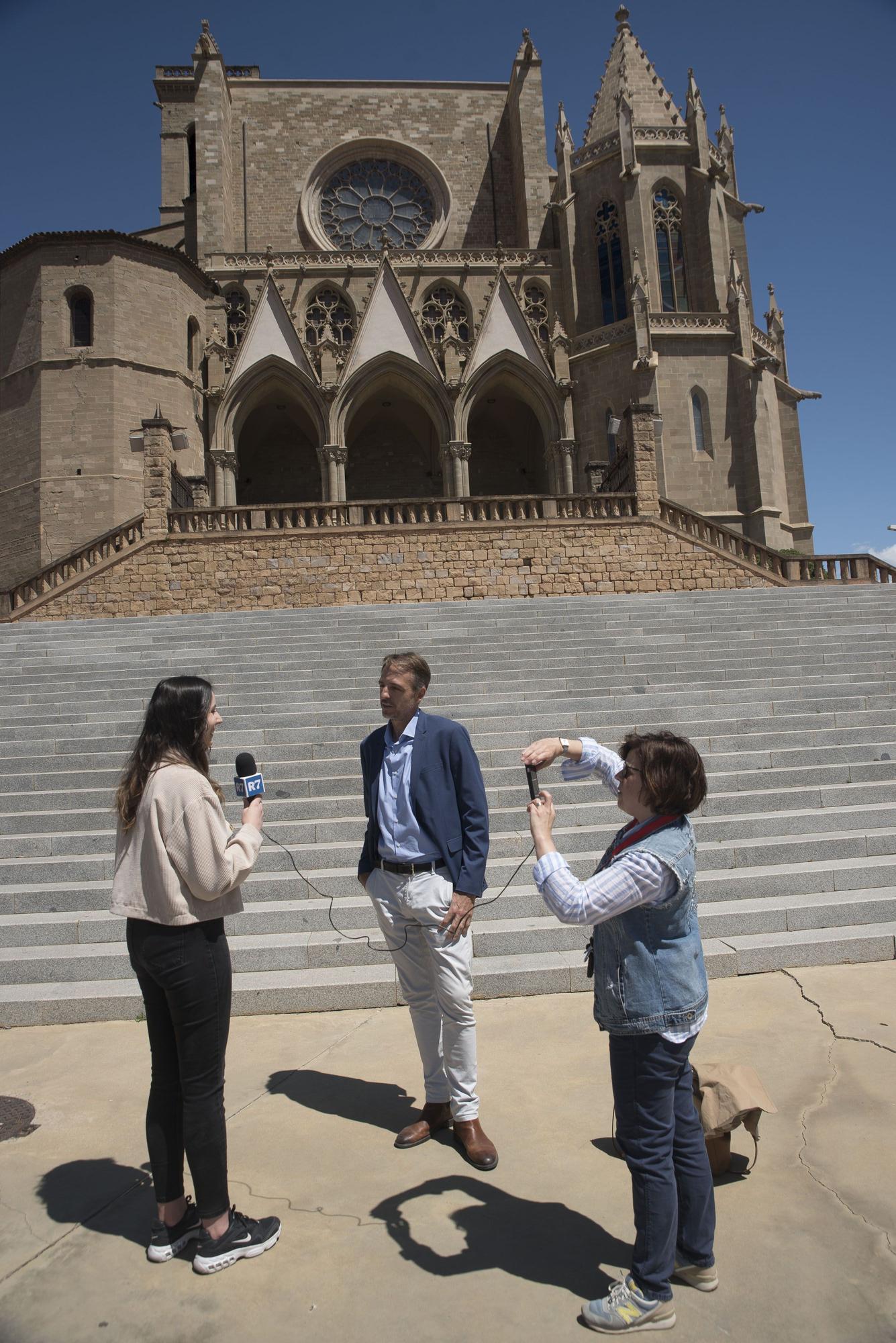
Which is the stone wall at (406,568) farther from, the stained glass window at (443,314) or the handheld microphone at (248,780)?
the handheld microphone at (248,780)

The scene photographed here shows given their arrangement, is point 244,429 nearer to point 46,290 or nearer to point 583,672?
point 46,290

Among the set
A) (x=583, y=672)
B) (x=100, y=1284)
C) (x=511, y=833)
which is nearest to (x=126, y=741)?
(x=511, y=833)

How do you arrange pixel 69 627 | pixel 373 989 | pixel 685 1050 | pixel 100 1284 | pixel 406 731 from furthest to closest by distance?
pixel 69 627
pixel 373 989
pixel 406 731
pixel 100 1284
pixel 685 1050

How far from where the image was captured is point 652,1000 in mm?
2158

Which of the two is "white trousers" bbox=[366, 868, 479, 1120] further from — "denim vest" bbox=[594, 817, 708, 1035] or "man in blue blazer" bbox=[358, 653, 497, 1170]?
"denim vest" bbox=[594, 817, 708, 1035]

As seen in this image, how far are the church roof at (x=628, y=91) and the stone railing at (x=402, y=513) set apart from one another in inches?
671

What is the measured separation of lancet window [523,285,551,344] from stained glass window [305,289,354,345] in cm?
554

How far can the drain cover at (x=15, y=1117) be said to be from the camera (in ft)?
10.6

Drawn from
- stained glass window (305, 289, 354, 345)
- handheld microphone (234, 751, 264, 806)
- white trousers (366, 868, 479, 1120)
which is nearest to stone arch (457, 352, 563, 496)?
stained glass window (305, 289, 354, 345)

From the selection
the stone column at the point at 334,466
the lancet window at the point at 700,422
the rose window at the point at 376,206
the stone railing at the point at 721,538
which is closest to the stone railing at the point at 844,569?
the stone railing at the point at 721,538

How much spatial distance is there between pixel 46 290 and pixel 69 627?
14.9 meters

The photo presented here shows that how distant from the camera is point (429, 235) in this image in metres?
30.2

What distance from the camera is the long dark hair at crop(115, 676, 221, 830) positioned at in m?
2.48

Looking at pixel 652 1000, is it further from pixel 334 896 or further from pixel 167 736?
pixel 334 896
